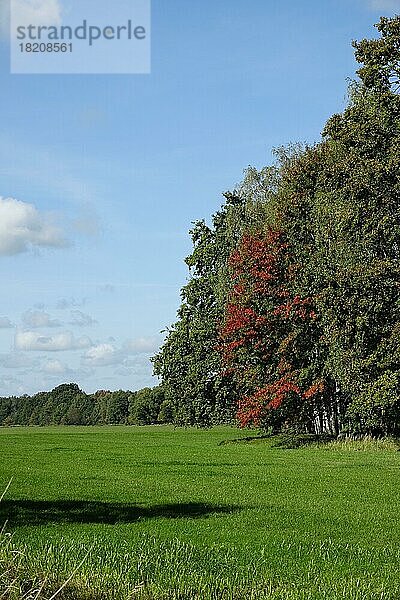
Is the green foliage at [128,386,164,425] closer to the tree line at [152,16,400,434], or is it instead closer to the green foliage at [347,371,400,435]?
the tree line at [152,16,400,434]

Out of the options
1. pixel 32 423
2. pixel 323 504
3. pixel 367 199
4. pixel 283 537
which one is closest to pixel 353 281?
pixel 367 199

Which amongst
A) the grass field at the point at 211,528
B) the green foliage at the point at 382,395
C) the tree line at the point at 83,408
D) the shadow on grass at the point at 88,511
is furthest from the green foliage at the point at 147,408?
the shadow on grass at the point at 88,511

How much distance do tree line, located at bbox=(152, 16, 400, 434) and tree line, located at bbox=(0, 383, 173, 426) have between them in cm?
5139

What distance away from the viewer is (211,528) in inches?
674

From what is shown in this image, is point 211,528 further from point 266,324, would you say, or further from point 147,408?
point 147,408

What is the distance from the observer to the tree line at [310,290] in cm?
3278

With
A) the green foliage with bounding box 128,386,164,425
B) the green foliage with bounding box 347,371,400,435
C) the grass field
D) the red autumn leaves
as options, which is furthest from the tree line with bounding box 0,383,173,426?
the grass field

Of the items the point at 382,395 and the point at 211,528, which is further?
the point at 382,395

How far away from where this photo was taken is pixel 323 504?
834 inches

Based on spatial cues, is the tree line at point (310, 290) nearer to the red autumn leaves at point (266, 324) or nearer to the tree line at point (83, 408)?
the red autumn leaves at point (266, 324)

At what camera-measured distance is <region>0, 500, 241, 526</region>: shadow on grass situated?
18.2m

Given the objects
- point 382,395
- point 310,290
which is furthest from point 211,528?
point 310,290

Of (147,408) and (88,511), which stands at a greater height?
(147,408)

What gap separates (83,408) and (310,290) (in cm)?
8200
